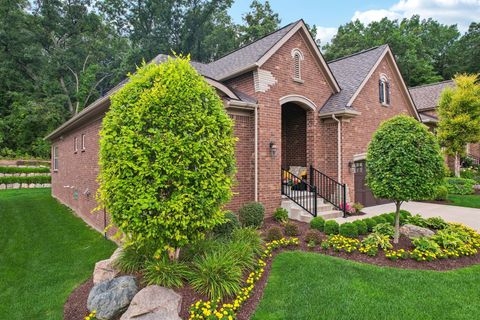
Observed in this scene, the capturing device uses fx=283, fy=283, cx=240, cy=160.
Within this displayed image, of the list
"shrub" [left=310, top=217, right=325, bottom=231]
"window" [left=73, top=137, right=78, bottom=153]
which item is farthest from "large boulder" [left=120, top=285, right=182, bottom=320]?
"window" [left=73, top=137, right=78, bottom=153]

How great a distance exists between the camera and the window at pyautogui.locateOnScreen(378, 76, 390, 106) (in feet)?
40.1

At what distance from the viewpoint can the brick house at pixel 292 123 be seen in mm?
8391

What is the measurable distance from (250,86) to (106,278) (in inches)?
252

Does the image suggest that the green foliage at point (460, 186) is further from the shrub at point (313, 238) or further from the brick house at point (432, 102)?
the shrub at point (313, 238)

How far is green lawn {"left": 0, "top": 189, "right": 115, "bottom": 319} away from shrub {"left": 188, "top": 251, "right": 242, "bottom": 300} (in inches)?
80.2

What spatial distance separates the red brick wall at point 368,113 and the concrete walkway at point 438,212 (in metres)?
1.19

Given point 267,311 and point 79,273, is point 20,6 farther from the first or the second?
point 267,311

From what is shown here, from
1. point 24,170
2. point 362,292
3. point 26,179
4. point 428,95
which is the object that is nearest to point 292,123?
point 362,292

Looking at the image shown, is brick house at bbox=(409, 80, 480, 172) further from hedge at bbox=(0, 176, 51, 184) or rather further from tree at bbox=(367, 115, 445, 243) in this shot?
hedge at bbox=(0, 176, 51, 184)

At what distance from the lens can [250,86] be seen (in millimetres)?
8781

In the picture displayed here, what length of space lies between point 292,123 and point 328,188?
3.25 m

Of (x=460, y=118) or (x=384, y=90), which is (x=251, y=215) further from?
(x=460, y=118)

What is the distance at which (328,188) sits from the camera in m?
10.0

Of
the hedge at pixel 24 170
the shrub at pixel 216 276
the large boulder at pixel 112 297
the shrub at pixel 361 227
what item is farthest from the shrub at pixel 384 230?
the hedge at pixel 24 170
